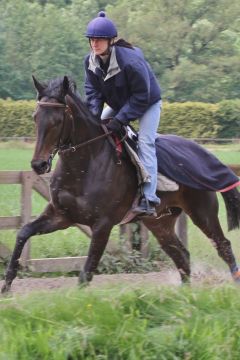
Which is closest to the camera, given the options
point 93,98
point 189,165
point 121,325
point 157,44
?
point 121,325

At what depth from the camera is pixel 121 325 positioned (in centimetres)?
459

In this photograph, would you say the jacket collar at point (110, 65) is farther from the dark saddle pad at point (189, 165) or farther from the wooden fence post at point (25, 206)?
the wooden fence post at point (25, 206)

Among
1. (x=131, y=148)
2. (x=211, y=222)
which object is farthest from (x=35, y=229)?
(x=211, y=222)

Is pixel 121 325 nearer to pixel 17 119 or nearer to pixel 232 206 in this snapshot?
pixel 232 206

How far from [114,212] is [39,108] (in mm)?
1183

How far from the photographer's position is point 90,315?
465cm

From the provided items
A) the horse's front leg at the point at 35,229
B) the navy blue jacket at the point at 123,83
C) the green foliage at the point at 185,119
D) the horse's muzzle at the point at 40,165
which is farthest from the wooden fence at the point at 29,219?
the green foliage at the point at 185,119

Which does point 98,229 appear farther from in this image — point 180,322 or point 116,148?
point 180,322

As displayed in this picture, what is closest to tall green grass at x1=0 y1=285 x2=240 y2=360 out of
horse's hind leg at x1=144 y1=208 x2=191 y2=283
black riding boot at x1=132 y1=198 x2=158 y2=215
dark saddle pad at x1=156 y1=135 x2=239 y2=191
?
black riding boot at x1=132 y1=198 x2=158 y2=215

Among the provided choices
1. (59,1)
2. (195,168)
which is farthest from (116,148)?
(59,1)

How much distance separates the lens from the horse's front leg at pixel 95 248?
22.0 ft

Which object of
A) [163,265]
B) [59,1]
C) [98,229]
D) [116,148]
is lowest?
[59,1]

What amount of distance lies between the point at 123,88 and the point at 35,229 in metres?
1.52

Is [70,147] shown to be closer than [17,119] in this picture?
Yes
